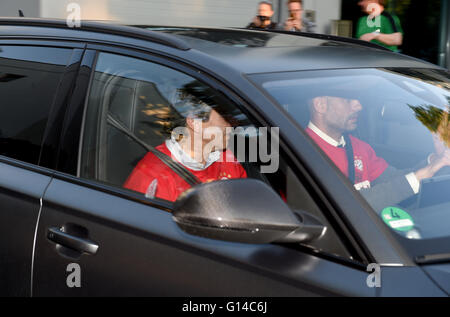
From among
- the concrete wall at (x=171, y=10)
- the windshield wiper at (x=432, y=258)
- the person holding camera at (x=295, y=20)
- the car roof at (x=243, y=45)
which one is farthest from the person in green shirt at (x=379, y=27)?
the windshield wiper at (x=432, y=258)

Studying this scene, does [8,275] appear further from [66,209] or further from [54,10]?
[54,10]

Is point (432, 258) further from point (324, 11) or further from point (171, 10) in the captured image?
point (324, 11)

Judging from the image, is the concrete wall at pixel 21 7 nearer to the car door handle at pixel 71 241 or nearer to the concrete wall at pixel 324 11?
the concrete wall at pixel 324 11

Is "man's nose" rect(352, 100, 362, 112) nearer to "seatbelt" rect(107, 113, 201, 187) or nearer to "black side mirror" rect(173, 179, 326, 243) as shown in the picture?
"seatbelt" rect(107, 113, 201, 187)

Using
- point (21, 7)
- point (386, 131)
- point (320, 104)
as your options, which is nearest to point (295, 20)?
point (21, 7)

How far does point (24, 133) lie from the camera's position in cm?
265

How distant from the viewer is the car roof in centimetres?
229

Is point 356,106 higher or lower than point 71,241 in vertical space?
higher

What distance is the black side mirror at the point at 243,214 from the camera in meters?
1.75

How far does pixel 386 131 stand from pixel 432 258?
0.85 m

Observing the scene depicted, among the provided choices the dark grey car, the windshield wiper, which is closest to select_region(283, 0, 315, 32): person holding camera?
the dark grey car

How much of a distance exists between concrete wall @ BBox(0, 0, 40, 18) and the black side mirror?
7547 mm
